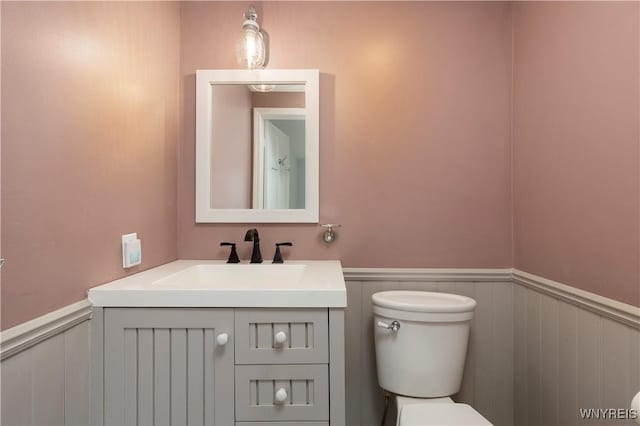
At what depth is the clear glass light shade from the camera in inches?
57.7

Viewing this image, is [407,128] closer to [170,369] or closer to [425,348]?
[425,348]

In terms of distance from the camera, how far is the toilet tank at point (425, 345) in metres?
1.24

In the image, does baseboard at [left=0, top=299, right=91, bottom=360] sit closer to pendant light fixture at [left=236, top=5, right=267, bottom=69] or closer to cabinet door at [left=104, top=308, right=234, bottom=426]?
cabinet door at [left=104, top=308, right=234, bottom=426]

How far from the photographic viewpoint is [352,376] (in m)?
1.55

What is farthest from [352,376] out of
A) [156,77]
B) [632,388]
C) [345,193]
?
[156,77]

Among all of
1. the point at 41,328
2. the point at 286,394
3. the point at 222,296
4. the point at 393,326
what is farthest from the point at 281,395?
the point at 41,328

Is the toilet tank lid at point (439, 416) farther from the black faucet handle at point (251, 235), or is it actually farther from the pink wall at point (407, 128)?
the black faucet handle at point (251, 235)

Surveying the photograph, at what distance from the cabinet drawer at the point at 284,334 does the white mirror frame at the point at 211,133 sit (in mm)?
640

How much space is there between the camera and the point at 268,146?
1.55 metres

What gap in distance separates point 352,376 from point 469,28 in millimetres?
1720

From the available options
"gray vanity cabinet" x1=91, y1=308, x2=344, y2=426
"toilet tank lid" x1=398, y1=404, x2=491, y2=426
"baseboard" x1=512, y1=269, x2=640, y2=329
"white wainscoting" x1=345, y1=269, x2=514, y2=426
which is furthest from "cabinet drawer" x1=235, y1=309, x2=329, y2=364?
"baseboard" x1=512, y1=269, x2=640, y2=329

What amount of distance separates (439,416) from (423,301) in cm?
41

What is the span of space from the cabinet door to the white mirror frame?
2.14 ft

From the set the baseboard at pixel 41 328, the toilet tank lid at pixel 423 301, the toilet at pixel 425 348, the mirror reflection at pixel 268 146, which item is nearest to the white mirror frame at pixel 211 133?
the mirror reflection at pixel 268 146
